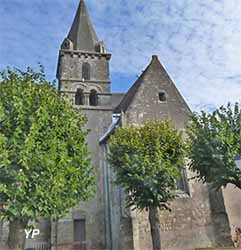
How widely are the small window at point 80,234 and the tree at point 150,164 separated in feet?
18.8

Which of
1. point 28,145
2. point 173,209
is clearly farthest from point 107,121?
point 28,145

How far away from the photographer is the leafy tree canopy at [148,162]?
12.5 meters

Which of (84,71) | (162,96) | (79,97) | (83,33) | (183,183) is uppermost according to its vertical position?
(83,33)

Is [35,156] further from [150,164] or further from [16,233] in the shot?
[150,164]

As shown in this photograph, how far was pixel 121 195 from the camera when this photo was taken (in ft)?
52.5

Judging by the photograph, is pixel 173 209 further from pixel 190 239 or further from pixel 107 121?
pixel 107 121

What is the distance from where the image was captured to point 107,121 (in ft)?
70.5

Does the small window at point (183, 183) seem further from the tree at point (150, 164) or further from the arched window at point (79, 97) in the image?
the arched window at point (79, 97)

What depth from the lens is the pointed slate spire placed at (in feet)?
81.1

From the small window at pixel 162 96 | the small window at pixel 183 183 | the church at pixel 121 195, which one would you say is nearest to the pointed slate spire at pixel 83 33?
the church at pixel 121 195

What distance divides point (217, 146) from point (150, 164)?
125 inches

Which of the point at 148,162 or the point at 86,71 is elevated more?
the point at 86,71

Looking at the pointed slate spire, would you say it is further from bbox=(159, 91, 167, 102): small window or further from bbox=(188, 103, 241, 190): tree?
bbox=(188, 103, 241, 190): tree

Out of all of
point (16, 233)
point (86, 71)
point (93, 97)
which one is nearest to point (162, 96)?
point (93, 97)
